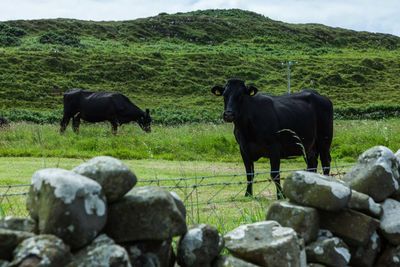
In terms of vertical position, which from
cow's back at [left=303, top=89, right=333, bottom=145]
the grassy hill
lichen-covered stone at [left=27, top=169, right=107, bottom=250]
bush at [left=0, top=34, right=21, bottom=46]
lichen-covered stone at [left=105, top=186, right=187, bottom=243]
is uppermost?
lichen-covered stone at [left=27, top=169, right=107, bottom=250]

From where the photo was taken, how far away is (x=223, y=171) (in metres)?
15.4

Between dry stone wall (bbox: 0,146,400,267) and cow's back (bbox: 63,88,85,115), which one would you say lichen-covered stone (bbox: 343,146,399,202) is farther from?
cow's back (bbox: 63,88,85,115)

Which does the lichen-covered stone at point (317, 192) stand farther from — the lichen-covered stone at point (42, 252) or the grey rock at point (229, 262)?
Result: the lichen-covered stone at point (42, 252)

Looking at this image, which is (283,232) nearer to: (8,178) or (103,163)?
(103,163)

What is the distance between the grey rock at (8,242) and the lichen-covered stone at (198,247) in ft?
3.88

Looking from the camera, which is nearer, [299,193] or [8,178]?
[299,193]

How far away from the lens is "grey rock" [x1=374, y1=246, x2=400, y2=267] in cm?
527

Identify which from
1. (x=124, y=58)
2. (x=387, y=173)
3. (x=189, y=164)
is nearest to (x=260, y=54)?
(x=124, y=58)

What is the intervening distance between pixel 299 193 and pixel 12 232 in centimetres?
228

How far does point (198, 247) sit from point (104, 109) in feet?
80.6

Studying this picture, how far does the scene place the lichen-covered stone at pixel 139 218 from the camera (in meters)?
3.91

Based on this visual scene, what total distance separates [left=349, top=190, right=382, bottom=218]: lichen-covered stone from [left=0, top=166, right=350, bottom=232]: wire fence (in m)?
1.00

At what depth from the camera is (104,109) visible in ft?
93.2

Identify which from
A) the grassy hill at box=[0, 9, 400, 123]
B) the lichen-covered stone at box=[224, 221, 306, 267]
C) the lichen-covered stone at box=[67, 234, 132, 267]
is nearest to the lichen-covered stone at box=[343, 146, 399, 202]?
the lichen-covered stone at box=[224, 221, 306, 267]
